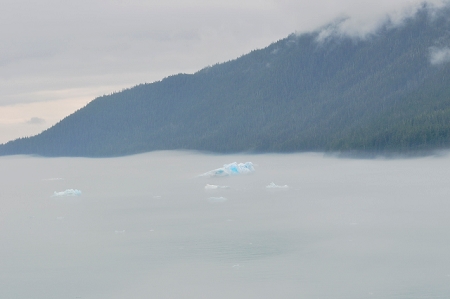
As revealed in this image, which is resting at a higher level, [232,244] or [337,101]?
[337,101]

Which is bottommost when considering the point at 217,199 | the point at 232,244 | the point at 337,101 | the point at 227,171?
the point at 232,244

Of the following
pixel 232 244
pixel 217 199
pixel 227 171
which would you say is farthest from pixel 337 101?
pixel 232 244

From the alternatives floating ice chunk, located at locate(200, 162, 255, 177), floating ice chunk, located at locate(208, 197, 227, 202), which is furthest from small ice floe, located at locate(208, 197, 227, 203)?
floating ice chunk, located at locate(200, 162, 255, 177)

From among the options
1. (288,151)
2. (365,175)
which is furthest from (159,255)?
(288,151)

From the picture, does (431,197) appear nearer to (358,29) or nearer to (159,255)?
(159,255)

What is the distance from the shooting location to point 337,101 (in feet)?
491

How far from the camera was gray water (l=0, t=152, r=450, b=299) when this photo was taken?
2142 centimetres

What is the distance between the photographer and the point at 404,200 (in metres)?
44.2

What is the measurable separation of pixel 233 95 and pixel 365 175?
412ft

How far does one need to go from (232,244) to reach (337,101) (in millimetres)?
124885

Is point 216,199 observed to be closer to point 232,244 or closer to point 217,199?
point 217,199

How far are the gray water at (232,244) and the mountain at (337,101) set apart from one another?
158 ft

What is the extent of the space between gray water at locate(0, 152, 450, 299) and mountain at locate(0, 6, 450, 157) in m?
48.2

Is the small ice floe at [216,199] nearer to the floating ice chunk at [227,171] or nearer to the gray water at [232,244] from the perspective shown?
the gray water at [232,244]
